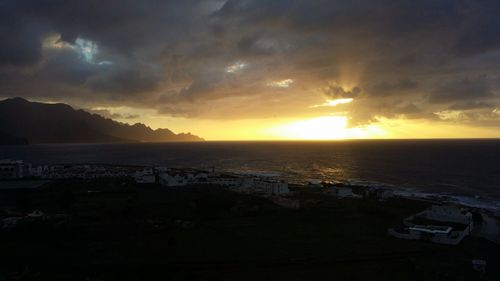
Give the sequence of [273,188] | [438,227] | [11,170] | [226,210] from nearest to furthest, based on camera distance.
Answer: [438,227], [226,210], [273,188], [11,170]

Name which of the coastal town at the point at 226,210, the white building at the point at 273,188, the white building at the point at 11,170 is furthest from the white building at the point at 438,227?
the white building at the point at 11,170

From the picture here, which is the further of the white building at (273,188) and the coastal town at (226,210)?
the white building at (273,188)

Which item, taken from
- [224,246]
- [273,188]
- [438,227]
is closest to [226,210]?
[224,246]

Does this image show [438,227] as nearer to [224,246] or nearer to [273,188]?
[224,246]

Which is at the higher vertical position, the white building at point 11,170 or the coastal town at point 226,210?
the white building at point 11,170

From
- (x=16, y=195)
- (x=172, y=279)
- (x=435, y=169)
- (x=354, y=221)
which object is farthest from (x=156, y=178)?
(x=435, y=169)

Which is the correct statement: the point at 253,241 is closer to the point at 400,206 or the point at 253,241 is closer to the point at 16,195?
the point at 400,206

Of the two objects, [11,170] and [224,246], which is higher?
[11,170]

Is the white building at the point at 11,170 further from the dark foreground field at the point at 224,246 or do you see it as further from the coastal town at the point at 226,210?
the dark foreground field at the point at 224,246
